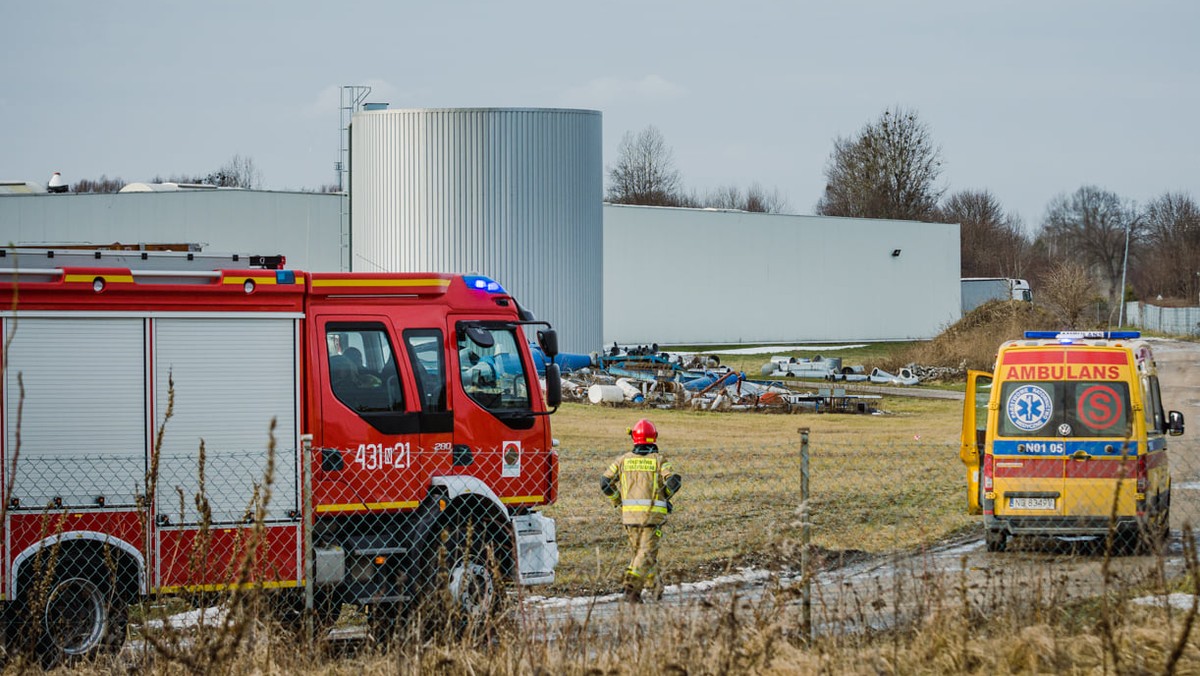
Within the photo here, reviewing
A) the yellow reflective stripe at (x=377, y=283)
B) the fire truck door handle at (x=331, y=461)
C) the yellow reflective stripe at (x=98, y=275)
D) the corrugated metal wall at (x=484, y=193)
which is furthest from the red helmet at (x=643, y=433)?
the corrugated metal wall at (x=484, y=193)

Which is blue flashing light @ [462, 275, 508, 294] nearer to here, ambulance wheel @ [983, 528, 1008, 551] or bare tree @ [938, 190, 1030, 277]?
ambulance wheel @ [983, 528, 1008, 551]

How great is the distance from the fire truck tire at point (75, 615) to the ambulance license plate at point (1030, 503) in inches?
310

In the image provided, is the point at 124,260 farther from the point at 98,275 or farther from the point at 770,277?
the point at 770,277

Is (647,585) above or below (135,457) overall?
below

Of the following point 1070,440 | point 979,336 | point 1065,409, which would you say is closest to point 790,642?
point 1070,440

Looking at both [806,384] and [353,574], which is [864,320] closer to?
[806,384]

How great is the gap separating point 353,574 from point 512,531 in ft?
3.71

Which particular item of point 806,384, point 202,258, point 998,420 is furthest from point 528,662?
point 806,384

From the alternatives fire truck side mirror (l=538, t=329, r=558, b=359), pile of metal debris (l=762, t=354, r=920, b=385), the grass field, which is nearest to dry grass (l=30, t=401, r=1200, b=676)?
the grass field

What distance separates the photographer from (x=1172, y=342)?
61781mm

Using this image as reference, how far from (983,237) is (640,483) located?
321ft

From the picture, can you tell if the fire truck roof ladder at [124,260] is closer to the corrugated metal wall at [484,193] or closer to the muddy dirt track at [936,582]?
the muddy dirt track at [936,582]

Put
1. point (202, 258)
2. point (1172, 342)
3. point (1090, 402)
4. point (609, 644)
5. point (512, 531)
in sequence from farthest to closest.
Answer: point (1172, 342), point (1090, 402), point (202, 258), point (512, 531), point (609, 644)

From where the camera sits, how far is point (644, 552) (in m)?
9.56
